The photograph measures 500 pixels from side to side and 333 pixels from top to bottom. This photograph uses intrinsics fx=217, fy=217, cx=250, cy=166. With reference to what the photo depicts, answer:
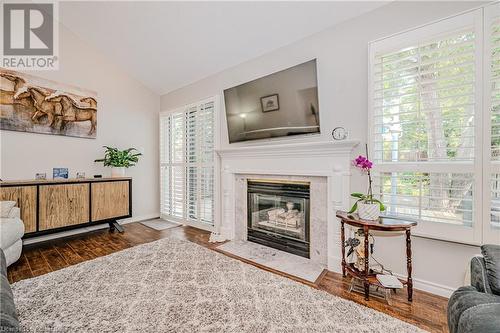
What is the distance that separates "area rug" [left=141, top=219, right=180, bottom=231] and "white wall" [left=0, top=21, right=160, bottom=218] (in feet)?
0.94

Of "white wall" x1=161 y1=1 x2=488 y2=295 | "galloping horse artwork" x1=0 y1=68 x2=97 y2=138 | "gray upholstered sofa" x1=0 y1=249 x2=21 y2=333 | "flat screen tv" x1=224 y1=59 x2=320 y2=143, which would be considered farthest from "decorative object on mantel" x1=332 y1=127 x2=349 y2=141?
"galloping horse artwork" x1=0 y1=68 x2=97 y2=138

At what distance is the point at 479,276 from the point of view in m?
1.17

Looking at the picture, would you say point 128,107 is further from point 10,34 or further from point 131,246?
point 131,246

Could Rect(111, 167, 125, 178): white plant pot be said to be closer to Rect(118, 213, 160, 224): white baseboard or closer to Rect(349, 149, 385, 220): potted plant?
Rect(118, 213, 160, 224): white baseboard

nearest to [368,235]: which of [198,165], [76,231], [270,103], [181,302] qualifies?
[181,302]

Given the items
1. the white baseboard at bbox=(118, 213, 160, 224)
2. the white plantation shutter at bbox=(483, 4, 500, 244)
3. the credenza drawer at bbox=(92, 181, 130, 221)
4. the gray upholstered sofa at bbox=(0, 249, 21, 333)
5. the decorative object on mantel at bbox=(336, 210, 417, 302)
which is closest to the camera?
the gray upholstered sofa at bbox=(0, 249, 21, 333)

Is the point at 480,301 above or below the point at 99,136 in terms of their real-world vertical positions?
below

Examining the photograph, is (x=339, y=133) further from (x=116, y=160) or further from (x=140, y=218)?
(x=140, y=218)

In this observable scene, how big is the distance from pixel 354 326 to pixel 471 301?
72cm

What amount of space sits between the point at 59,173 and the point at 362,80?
4234 millimetres

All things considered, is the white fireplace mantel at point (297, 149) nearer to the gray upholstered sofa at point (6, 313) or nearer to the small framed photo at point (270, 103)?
the small framed photo at point (270, 103)

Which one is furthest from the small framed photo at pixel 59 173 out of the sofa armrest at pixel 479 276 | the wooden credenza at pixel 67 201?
the sofa armrest at pixel 479 276

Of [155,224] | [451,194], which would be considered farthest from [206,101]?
[451,194]

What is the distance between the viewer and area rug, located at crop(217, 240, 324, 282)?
7.36ft
